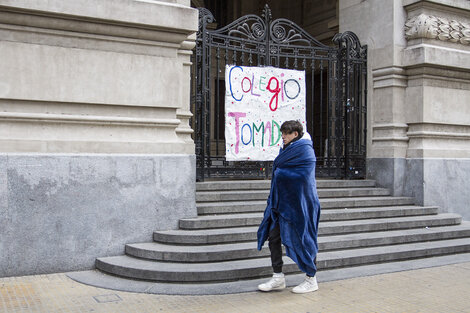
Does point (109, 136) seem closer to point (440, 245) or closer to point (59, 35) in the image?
point (59, 35)

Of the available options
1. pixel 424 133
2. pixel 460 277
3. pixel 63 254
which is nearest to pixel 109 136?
pixel 63 254

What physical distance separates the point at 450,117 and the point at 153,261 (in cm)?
702

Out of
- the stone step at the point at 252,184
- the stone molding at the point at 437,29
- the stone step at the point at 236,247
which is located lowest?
the stone step at the point at 236,247

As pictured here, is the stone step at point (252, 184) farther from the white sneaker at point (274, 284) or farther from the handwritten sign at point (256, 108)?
the white sneaker at point (274, 284)

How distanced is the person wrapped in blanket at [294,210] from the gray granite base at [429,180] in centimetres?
483

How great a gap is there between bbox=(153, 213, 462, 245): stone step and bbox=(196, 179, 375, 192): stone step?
4.05ft

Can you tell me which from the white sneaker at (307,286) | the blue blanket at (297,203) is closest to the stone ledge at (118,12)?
the blue blanket at (297,203)

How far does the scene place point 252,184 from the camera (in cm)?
894

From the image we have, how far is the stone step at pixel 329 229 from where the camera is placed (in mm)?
6891

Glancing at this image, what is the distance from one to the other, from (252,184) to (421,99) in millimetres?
3911

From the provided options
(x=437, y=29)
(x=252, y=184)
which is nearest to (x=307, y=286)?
(x=252, y=184)

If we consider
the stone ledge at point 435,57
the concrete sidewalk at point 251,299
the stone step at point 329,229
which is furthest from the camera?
the stone ledge at point 435,57

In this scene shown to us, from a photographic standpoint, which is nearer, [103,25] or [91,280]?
[91,280]

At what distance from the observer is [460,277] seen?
678 centimetres
